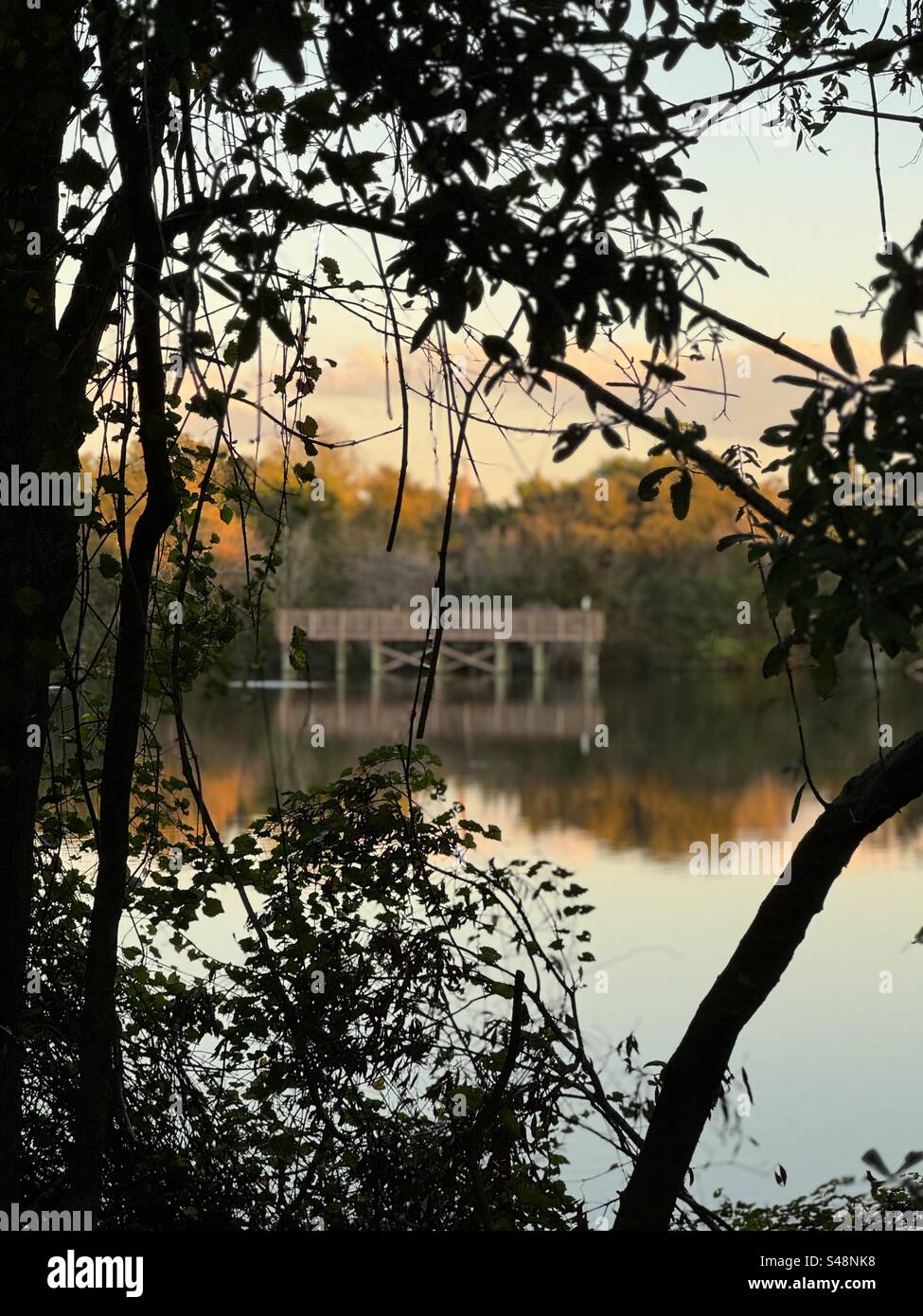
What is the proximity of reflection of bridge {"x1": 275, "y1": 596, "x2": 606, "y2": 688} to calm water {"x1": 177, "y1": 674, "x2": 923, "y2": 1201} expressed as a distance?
5.64 meters

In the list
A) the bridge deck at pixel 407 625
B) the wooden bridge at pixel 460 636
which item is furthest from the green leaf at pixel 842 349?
the bridge deck at pixel 407 625

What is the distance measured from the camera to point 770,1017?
676 centimetres

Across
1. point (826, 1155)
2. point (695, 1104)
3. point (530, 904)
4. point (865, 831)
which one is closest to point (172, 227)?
point (865, 831)

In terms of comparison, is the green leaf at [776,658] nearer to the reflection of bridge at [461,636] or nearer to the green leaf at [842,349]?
the green leaf at [842,349]

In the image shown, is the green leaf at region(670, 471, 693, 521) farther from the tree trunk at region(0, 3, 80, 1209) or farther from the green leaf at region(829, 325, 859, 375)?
the tree trunk at region(0, 3, 80, 1209)

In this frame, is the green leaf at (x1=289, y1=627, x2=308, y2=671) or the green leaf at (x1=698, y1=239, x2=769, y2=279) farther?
the green leaf at (x1=289, y1=627, x2=308, y2=671)

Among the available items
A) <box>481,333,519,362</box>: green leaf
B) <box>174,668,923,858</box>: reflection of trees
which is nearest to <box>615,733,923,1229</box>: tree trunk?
<box>481,333,519,362</box>: green leaf

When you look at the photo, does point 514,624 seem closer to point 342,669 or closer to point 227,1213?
point 342,669

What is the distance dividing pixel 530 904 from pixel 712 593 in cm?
2842

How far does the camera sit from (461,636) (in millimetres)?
33125

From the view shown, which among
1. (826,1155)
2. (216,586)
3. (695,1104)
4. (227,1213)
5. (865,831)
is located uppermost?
(216,586)

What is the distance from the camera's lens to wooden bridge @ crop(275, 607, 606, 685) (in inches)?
1150

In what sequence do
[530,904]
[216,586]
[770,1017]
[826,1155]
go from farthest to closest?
[770,1017] → [530,904] → [826,1155] → [216,586]

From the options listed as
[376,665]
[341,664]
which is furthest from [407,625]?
[341,664]
